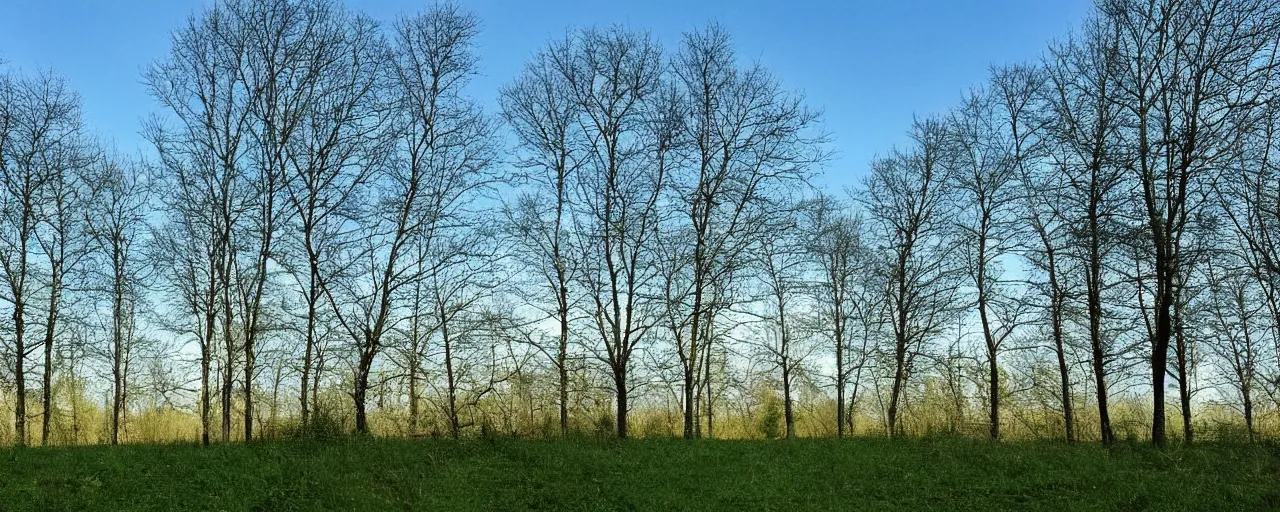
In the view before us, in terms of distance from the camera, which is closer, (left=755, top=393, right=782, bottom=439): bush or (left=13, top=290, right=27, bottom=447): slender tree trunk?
(left=13, top=290, right=27, bottom=447): slender tree trunk

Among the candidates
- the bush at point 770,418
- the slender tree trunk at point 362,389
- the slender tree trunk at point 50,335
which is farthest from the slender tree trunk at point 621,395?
the slender tree trunk at point 50,335

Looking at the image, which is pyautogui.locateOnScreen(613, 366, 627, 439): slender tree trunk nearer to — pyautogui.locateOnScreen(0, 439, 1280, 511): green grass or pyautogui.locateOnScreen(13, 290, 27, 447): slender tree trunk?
pyautogui.locateOnScreen(0, 439, 1280, 511): green grass

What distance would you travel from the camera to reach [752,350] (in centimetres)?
2333

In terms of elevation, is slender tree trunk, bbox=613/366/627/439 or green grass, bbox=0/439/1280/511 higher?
slender tree trunk, bbox=613/366/627/439

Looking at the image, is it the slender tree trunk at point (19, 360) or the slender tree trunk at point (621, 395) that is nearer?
the slender tree trunk at point (621, 395)

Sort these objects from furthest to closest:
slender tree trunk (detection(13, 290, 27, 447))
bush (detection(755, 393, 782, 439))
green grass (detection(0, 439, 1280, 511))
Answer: bush (detection(755, 393, 782, 439)) < slender tree trunk (detection(13, 290, 27, 447)) < green grass (detection(0, 439, 1280, 511))

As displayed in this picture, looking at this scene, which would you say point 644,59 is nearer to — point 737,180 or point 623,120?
point 623,120

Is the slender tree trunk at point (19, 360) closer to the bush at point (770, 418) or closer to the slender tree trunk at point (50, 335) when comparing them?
the slender tree trunk at point (50, 335)

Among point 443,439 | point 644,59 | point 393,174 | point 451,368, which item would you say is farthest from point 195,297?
point 644,59

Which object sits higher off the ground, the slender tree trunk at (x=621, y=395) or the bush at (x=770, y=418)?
the slender tree trunk at (x=621, y=395)

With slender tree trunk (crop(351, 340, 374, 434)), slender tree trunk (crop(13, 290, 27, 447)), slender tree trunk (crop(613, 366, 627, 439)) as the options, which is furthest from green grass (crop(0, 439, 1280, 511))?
slender tree trunk (crop(13, 290, 27, 447))

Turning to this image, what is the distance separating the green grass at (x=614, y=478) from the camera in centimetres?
1002

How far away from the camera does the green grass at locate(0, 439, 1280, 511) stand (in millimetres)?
10016

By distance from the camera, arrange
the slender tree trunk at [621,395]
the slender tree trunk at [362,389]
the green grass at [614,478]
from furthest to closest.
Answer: the slender tree trunk at [621,395]
the slender tree trunk at [362,389]
the green grass at [614,478]
